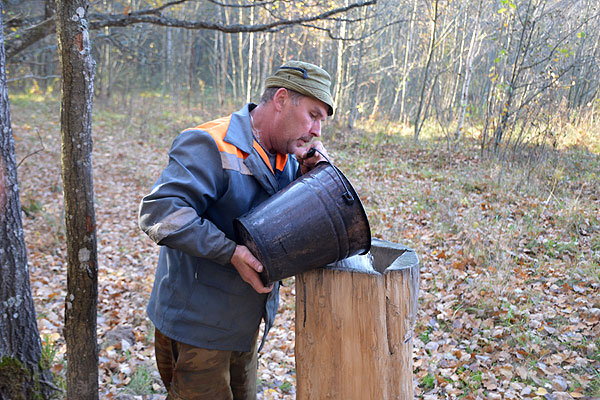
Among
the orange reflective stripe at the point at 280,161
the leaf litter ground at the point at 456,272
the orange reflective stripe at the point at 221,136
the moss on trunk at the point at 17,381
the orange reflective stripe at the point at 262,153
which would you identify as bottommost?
the leaf litter ground at the point at 456,272

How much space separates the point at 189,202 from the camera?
6.05ft

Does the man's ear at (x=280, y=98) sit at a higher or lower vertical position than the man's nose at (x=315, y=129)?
higher

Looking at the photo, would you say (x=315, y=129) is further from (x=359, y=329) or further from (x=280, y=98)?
(x=359, y=329)

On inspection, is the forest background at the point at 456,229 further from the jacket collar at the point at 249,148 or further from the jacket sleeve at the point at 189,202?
the jacket collar at the point at 249,148

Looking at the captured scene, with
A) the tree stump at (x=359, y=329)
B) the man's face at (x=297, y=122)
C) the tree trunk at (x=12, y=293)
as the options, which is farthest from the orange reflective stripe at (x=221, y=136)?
the tree trunk at (x=12, y=293)

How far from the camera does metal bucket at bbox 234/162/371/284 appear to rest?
5.86 feet

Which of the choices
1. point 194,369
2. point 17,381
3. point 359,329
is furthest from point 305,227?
point 17,381

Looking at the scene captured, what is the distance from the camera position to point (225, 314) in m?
2.04

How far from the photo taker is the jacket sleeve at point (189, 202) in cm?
177

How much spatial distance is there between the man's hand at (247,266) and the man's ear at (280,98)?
74cm

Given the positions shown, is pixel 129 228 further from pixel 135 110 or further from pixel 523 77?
pixel 135 110

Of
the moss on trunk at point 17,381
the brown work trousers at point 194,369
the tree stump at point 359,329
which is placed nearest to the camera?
the tree stump at point 359,329

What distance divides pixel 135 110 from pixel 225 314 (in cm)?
1654

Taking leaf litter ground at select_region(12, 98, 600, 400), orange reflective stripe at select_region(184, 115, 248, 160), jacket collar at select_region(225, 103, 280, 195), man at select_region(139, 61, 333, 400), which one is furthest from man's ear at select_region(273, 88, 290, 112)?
leaf litter ground at select_region(12, 98, 600, 400)
